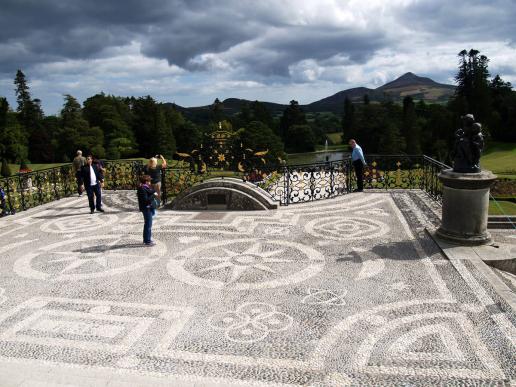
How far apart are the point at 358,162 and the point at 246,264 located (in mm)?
8339

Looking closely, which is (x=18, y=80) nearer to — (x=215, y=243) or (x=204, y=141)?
(x=204, y=141)

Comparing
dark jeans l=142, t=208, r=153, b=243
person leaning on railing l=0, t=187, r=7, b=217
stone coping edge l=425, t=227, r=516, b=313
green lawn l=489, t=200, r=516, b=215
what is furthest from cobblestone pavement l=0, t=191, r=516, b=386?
green lawn l=489, t=200, r=516, b=215

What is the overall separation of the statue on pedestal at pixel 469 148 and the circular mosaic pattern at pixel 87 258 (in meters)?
7.02

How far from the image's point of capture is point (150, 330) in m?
5.93

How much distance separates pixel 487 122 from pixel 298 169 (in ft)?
218

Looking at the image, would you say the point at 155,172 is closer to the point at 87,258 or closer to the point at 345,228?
the point at 87,258

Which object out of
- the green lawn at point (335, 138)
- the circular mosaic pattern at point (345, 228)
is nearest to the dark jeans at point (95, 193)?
the circular mosaic pattern at point (345, 228)

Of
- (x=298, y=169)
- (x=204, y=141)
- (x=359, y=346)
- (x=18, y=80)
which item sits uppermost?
(x=18, y=80)

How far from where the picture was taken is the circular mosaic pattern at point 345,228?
34.2 ft

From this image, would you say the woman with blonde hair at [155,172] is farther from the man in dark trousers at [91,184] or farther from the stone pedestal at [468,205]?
the stone pedestal at [468,205]

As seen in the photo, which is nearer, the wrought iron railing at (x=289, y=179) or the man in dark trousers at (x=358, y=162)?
the wrought iron railing at (x=289, y=179)

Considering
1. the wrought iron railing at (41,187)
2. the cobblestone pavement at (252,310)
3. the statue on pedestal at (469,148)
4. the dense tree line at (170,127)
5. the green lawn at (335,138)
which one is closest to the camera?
the cobblestone pavement at (252,310)

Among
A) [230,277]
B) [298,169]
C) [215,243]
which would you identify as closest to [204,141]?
[298,169]

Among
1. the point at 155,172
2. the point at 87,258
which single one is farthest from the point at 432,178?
the point at 87,258
